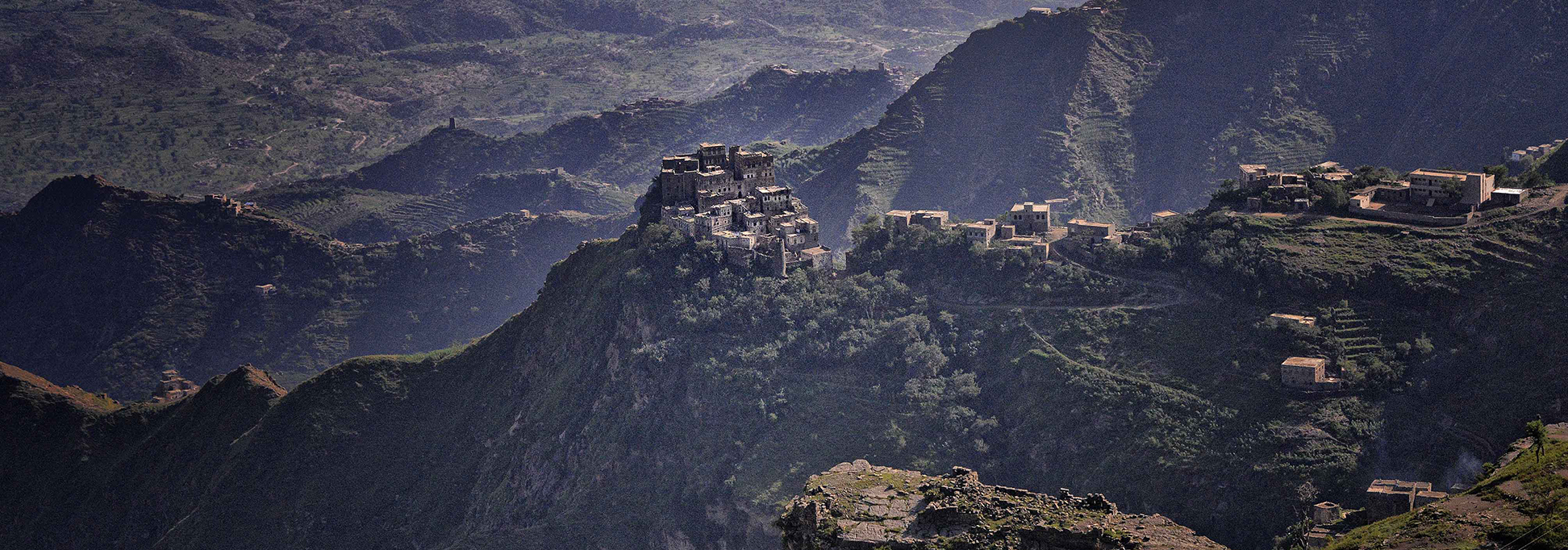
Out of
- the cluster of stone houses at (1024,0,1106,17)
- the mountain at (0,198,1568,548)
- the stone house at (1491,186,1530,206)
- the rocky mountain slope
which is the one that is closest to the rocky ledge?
the mountain at (0,198,1568,548)

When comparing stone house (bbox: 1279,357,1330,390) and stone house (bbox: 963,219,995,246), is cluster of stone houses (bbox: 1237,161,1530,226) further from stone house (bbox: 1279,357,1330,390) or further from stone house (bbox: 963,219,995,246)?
stone house (bbox: 963,219,995,246)

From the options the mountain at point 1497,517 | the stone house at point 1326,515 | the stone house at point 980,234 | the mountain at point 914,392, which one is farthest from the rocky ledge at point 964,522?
the stone house at point 980,234

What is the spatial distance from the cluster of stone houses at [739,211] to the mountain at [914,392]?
113 cm

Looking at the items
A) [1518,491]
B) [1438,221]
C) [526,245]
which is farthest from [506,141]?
[1518,491]

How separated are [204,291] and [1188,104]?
240ft

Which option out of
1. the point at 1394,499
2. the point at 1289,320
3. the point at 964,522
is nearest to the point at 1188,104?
the point at 1289,320

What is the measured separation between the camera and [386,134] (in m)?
184

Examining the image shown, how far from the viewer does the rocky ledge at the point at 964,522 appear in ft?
135

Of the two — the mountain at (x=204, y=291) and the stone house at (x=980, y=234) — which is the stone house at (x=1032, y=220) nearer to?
the stone house at (x=980, y=234)

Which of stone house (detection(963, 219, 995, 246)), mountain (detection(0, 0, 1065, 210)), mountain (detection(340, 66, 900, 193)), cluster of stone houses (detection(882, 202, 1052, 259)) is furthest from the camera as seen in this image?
mountain (detection(340, 66, 900, 193))

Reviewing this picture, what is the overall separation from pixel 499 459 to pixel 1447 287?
4121cm

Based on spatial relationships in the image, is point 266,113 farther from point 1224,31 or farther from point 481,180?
point 1224,31

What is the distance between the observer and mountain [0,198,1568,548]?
5875 centimetres

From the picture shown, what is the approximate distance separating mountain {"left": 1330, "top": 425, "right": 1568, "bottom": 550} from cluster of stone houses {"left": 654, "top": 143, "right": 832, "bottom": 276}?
129 feet
